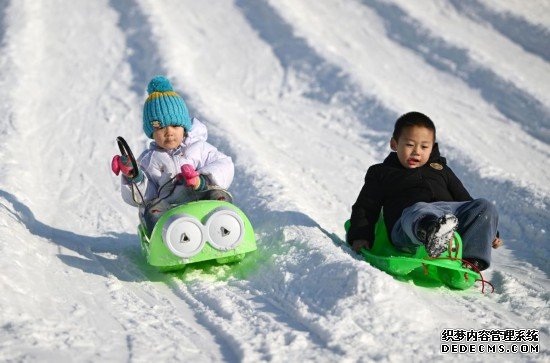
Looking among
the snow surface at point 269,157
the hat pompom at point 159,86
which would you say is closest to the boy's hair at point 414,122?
the snow surface at point 269,157

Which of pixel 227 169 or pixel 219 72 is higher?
pixel 219 72

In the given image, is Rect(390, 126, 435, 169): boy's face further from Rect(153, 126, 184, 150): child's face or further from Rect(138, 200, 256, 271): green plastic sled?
Rect(153, 126, 184, 150): child's face

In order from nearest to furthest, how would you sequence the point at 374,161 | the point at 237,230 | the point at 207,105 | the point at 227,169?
1. the point at 237,230
2. the point at 227,169
3. the point at 374,161
4. the point at 207,105

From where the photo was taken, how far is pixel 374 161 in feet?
20.4

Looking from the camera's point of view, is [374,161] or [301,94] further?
[301,94]

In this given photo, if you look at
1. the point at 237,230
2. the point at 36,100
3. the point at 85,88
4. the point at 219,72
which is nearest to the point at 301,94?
the point at 219,72

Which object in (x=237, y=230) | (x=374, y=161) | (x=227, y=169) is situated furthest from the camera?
(x=374, y=161)

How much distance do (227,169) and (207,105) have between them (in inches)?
122

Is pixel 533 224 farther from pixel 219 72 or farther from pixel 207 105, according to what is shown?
pixel 219 72

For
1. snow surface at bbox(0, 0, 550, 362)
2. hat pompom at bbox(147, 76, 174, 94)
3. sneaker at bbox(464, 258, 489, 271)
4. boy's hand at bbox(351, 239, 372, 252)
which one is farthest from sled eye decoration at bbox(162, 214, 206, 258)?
sneaker at bbox(464, 258, 489, 271)

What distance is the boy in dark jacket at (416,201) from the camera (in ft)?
11.2

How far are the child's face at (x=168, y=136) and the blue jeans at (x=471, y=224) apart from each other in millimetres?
1548

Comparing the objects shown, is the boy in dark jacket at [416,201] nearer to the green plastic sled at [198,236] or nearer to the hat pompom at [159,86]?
the green plastic sled at [198,236]

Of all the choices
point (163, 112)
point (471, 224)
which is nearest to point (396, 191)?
point (471, 224)
